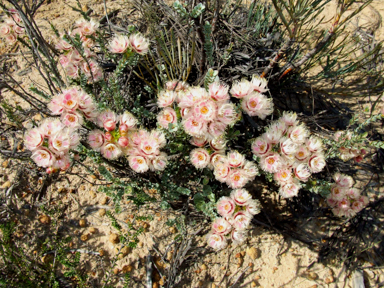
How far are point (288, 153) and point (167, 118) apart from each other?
0.85m

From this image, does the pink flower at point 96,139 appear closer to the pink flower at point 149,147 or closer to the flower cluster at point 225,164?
the pink flower at point 149,147

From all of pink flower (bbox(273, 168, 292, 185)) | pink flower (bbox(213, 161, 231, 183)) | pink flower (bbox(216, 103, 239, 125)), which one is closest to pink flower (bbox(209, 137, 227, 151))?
pink flower (bbox(213, 161, 231, 183))

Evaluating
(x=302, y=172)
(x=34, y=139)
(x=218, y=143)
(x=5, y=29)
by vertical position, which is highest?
(x=5, y=29)

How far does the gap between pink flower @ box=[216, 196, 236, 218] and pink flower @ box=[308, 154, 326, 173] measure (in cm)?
64

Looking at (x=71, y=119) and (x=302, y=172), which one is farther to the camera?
(x=302, y=172)

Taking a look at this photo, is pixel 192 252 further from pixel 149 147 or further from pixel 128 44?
pixel 128 44

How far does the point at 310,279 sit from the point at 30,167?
294cm

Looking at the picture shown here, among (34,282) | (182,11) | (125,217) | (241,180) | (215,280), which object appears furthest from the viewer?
(125,217)

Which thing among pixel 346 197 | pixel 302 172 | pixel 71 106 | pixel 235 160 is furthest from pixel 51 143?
pixel 346 197

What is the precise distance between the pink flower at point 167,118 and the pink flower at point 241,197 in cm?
67

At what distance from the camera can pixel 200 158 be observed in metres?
1.94

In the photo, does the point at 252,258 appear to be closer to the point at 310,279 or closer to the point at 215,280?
the point at 215,280

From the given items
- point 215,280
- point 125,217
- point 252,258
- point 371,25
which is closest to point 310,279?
point 252,258

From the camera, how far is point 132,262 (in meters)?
2.54
